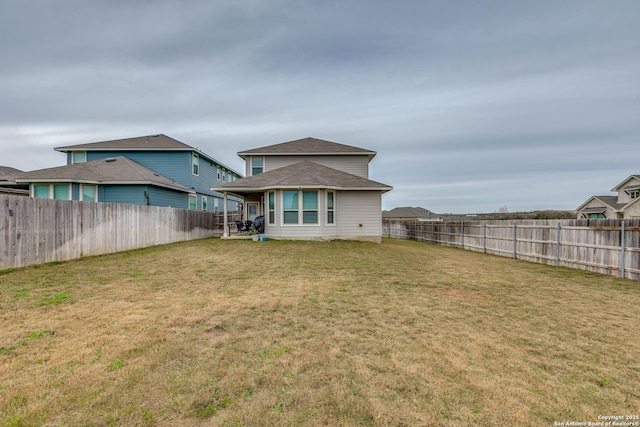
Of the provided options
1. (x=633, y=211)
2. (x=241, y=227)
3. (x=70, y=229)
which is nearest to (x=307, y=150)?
(x=241, y=227)

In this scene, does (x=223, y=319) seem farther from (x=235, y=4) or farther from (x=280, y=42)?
(x=280, y=42)

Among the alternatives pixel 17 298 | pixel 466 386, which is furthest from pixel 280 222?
pixel 466 386

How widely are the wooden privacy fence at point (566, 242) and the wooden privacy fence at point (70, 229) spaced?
15924mm

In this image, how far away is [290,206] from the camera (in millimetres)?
16281

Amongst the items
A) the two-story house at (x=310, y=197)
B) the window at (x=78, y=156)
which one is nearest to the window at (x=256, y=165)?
the two-story house at (x=310, y=197)

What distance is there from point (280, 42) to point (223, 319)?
609 inches

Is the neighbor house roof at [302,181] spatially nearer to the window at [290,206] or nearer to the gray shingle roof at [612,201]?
the window at [290,206]

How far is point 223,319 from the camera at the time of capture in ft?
14.8

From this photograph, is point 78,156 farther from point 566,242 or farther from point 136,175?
point 566,242

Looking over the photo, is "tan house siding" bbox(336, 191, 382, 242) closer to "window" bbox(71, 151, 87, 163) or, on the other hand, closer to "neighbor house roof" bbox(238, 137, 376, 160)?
"neighbor house roof" bbox(238, 137, 376, 160)

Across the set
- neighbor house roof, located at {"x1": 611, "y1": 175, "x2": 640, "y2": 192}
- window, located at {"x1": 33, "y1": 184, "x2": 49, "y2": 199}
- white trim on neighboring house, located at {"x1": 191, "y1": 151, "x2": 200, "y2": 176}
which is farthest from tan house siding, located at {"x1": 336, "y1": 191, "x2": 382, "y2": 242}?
neighbor house roof, located at {"x1": 611, "y1": 175, "x2": 640, "y2": 192}

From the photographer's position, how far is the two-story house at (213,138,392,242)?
1622cm

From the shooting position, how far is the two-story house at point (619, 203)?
31109mm

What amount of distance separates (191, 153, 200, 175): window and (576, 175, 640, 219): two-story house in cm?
3970
